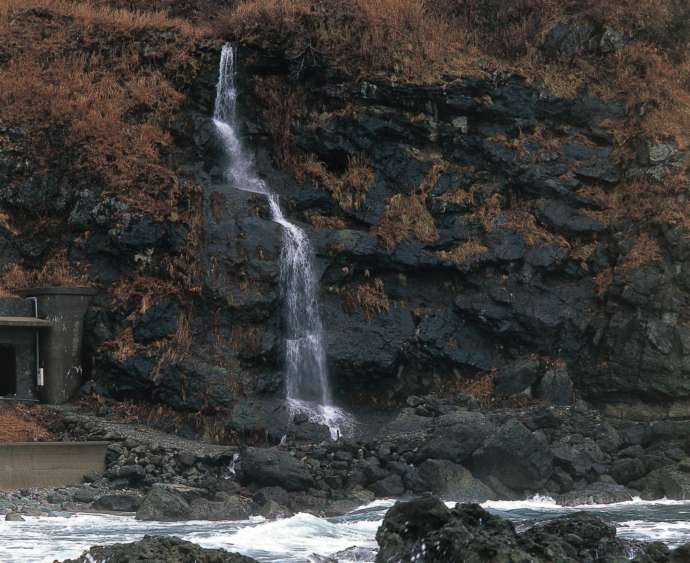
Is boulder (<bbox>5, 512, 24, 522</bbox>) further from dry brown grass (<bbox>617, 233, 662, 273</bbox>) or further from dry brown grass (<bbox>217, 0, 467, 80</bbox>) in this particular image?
dry brown grass (<bbox>217, 0, 467, 80</bbox>)

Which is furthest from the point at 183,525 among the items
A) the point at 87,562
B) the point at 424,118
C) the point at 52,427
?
the point at 424,118

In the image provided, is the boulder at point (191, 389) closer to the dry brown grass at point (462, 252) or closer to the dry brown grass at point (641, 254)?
the dry brown grass at point (462, 252)

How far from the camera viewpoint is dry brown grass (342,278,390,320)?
27.3m

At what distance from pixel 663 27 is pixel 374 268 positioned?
1266cm

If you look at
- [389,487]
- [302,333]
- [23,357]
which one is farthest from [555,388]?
[23,357]

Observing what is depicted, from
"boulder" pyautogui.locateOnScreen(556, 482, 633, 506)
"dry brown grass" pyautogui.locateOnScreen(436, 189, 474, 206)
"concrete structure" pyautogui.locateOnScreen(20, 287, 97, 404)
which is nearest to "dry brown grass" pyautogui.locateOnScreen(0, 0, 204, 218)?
"concrete structure" pyautogui.locateOnScreen(20, 287, 97, 404)

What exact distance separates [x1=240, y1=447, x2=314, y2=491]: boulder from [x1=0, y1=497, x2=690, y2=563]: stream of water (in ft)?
5.14

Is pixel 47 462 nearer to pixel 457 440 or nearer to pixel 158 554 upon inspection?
pixel 457 440

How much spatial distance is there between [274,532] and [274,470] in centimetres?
393

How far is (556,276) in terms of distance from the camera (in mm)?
28438

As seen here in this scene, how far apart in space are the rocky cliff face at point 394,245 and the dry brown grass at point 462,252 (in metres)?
0.04

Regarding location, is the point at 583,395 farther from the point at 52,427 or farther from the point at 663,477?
the point at 52,427

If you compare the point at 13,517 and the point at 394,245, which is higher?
the point at 394,245

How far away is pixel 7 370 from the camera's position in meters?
27.1
